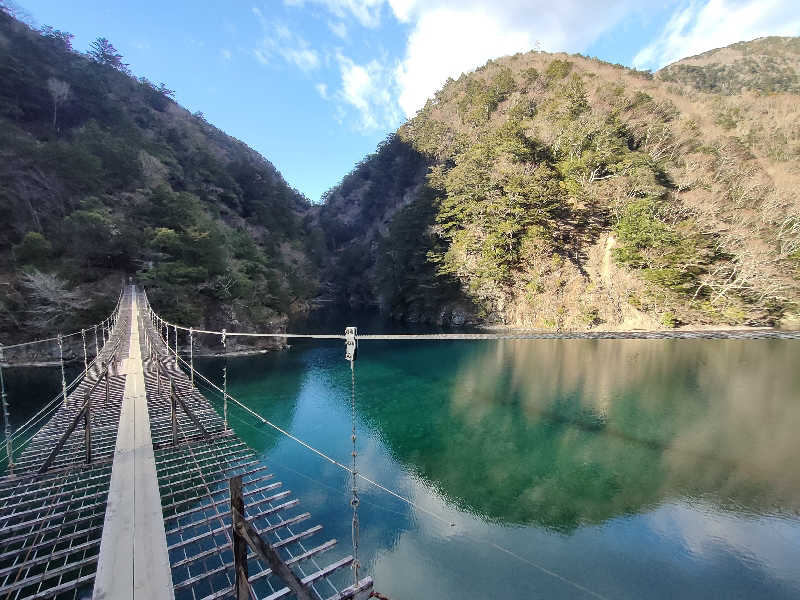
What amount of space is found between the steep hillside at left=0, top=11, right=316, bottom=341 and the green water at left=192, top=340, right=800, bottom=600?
449 centimetres

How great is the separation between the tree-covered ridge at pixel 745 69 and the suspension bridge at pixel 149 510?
143 ft

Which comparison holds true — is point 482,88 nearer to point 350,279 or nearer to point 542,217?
point 542,217

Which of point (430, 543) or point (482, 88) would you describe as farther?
point (482, 88)

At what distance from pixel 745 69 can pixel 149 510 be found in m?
57.7

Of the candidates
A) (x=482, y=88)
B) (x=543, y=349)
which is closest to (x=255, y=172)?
(x=482, y=88)

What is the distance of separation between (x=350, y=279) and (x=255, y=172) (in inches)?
506

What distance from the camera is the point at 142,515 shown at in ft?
9.65

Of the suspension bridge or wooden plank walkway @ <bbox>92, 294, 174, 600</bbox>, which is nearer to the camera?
wooden plank walkway @ <bbox>92, 294, 174, 600</bbox>

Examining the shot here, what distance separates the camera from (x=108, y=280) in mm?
14352

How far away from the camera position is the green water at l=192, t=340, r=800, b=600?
4508 millimetres

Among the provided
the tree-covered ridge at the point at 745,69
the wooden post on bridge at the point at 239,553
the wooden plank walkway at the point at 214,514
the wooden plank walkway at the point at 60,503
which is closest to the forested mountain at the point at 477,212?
the tree-covered ridge at the point at 745,69

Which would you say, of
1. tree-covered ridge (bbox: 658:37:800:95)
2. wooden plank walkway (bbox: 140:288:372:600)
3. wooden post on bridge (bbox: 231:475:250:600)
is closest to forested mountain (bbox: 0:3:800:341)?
tree-covered ridge (bbox: 658:37:800:95)

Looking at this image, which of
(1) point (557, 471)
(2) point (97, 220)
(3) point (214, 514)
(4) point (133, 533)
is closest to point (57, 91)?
(2) point (97, 220)

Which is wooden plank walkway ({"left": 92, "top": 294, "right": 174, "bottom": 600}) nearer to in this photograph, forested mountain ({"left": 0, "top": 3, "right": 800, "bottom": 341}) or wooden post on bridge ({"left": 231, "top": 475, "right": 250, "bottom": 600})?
wooden post on bridge ({"left": 231, "top": 475, "right": 250, "bottom": 600})
